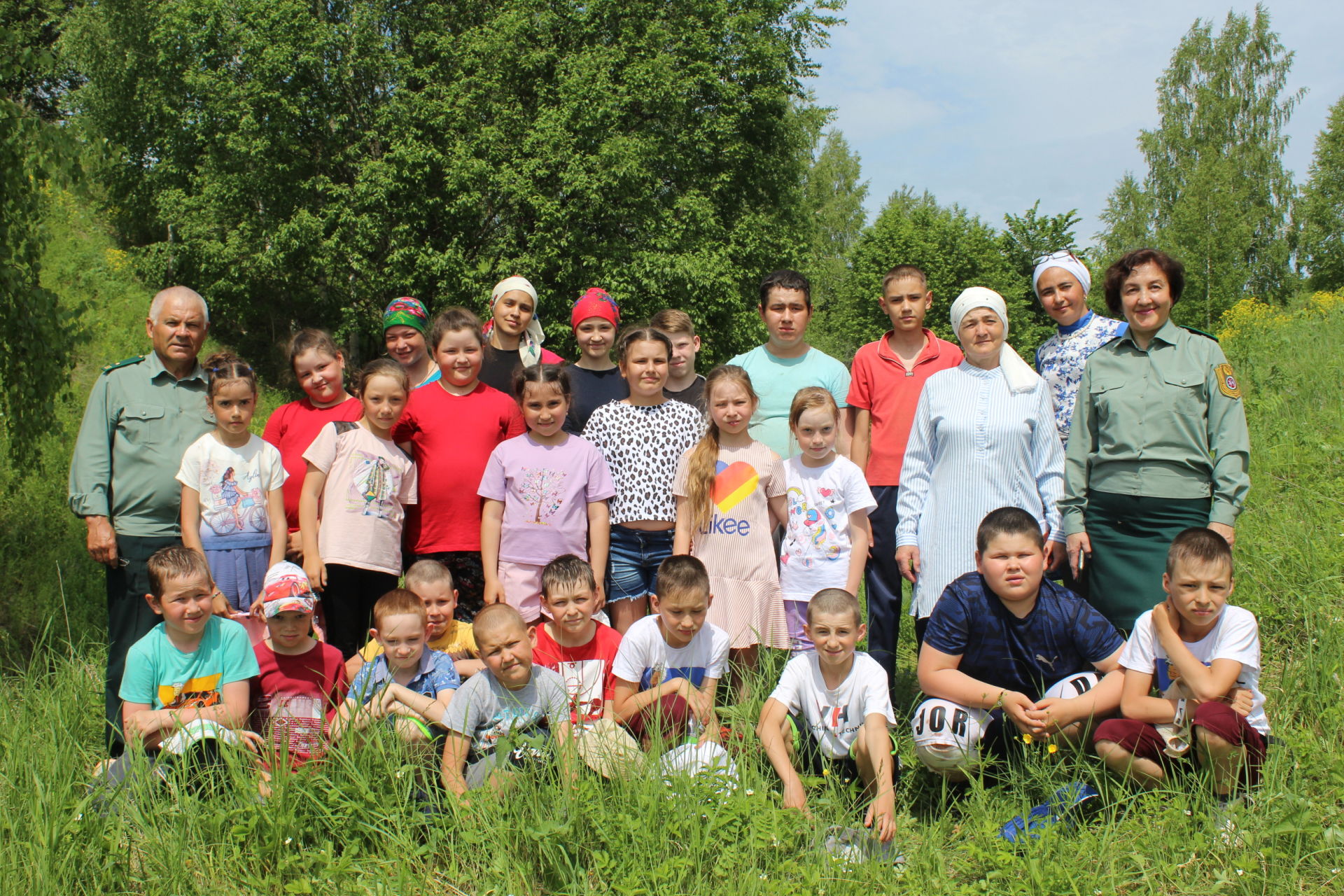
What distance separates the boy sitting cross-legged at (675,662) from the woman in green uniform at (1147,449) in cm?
167

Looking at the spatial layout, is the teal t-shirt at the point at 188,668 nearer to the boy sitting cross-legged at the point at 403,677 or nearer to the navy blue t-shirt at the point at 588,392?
the boy sitting cross-legged at the point at 403,677

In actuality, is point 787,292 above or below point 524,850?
above

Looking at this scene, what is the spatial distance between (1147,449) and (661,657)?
2240mm

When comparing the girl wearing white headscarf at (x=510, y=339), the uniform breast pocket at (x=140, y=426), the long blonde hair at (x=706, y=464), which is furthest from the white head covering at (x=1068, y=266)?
the uniform breast pocket at (x=140, y=426)

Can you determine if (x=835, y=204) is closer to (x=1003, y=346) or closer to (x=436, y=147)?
(x=436, y=147)

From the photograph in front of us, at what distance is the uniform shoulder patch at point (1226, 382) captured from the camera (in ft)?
12.3

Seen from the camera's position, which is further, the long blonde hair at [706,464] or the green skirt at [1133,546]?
the long blonde hair at [706,464]

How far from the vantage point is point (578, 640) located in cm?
373

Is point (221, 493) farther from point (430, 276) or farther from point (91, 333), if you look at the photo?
point (430, 276)

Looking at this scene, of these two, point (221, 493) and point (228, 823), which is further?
point (221, 493)

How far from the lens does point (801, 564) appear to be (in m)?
4.05

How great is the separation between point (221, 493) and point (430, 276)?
16754mm

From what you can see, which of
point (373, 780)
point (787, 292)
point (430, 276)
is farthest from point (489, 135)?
→ point (373, 780)

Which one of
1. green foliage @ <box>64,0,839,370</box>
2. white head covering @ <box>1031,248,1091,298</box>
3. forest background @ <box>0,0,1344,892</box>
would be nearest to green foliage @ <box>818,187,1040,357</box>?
forest background @ <box>0,0,1344,892</box>
